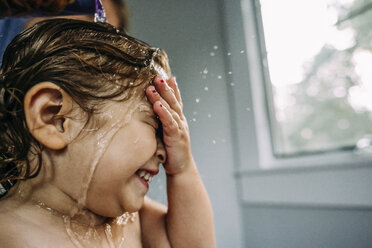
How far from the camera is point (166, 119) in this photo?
504mm

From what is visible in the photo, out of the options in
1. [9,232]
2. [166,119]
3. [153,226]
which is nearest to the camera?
[9,232]

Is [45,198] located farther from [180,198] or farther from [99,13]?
[99,13]

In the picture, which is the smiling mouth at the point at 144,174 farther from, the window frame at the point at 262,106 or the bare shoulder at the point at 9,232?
the window frame at the point at 262,106

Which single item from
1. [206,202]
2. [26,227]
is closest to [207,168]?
[206,202]

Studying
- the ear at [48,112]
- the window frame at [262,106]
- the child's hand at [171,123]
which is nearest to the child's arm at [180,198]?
the child's hand at [171,123]

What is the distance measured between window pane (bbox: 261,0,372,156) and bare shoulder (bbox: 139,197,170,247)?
0.47 meters

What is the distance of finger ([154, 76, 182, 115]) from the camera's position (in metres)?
0.52

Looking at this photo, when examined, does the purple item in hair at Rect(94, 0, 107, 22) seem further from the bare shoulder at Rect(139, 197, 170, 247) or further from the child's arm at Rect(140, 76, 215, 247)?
the bare shoulder at Rect(139, 197, 170, 247)

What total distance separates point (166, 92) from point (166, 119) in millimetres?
54

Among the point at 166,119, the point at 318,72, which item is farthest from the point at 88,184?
the point at 318,72

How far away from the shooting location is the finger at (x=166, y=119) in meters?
0.49

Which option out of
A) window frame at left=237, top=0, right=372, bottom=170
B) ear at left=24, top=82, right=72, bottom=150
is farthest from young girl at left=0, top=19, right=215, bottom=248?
window frame at left=237, top=0, right=372, bottom=170

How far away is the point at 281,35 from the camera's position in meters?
0.88

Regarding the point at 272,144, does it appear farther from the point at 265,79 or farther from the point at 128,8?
the point at 128,8
